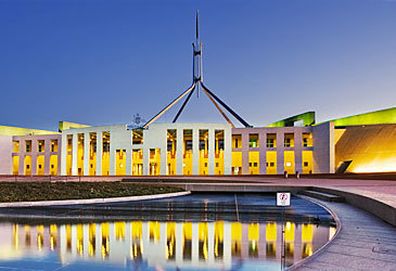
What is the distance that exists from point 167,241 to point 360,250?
3.58 m

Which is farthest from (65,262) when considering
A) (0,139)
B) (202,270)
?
(0,139)

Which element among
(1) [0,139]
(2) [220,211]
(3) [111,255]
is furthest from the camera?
(1) [0,139]

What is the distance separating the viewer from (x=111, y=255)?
6473mm

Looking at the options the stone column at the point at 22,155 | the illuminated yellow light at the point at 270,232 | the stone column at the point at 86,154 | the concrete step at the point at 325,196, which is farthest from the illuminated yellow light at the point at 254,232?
the stone column at the point at 22,155

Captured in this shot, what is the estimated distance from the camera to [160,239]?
780 cm

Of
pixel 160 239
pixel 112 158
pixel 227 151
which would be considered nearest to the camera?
pixel 160 239

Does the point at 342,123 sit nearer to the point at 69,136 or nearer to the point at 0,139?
the point at 69,136

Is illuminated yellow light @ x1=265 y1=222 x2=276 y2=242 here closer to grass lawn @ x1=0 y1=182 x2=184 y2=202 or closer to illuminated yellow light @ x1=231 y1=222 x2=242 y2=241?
illuminated yellow light @ x1=231 y1=222 x2=242 y2=241

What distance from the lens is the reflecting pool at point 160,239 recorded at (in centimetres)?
595

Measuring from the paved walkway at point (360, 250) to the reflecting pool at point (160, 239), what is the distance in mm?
452

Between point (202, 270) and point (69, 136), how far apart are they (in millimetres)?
42560

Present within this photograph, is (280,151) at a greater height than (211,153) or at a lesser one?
greater

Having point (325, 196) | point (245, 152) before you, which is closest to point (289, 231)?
point (325, 196)

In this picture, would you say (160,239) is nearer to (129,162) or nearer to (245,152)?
(129,162)
